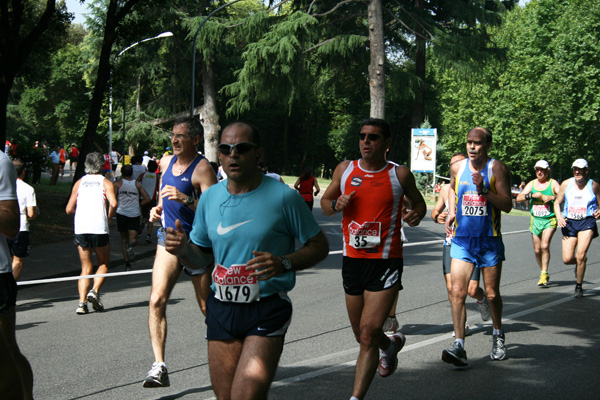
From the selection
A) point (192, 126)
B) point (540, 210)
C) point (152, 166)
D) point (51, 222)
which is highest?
point (192, 126)

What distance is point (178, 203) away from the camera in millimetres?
5969

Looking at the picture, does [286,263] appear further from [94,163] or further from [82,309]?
[94,163]

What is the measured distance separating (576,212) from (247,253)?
26.4 feet

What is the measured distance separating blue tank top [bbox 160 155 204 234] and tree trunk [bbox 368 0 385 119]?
20.5m

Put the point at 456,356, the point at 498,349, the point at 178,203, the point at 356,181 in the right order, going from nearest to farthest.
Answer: the point at 356,181 < the point at 178,203 < the point at 456,356 < the point at 498,349

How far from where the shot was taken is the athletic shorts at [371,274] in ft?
18.0

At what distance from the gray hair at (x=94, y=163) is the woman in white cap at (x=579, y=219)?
6212 millimetres

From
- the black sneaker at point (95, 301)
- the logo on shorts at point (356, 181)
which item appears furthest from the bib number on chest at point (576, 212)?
the black sneaker at point (95, 301)

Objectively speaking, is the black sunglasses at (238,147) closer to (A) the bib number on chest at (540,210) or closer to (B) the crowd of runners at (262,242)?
(B) the crowd of runners at (262,242)

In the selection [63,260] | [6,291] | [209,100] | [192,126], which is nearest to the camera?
[6,291]

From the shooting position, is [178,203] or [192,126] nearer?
[178,203]

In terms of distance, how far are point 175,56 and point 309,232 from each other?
140 feet

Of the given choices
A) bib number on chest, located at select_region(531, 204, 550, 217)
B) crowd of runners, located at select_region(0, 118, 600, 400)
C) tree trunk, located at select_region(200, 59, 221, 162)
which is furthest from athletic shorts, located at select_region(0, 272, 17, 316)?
tree trunk, located at select_region(200, 59, 221, 162)

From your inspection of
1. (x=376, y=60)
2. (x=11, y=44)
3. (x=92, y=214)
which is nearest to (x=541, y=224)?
(x=92, y=214)
